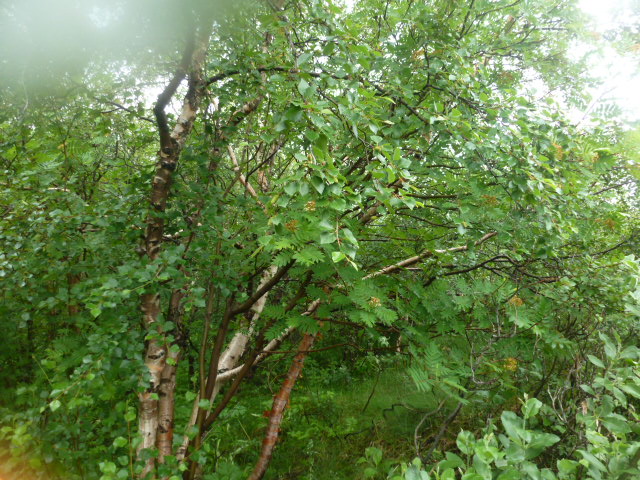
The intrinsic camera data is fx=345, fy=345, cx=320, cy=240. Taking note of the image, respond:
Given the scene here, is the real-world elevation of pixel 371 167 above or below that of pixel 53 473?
above

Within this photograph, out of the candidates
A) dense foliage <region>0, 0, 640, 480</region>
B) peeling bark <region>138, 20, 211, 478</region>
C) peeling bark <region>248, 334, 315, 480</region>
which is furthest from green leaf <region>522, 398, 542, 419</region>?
peeling bark <region>138, 20, 211, 478</region>

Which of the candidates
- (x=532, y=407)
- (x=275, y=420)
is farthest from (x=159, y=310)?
(x=532, y=407)

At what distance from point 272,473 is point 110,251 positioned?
2.71 metres

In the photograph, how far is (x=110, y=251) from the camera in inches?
93.0

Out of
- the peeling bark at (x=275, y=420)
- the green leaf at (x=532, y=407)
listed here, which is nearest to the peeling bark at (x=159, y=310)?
the peeling bark at (x=275, y=420)

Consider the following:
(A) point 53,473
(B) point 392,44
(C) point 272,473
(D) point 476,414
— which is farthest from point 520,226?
(A) point 53,473

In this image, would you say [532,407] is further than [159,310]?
No

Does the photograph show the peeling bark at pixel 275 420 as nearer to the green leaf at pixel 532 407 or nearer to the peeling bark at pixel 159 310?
the peeling bark at pixel 159 310

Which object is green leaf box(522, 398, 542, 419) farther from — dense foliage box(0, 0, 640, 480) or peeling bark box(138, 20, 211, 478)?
peeling bark box(138, 20, 211, 478)

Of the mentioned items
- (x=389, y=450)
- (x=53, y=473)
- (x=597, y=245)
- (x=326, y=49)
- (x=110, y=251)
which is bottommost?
(x=389, y=450)

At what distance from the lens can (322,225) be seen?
130 centimetres

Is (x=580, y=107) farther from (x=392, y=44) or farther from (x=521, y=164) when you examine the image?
(x=392, y=44)

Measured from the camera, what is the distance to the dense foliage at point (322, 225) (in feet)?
5.01

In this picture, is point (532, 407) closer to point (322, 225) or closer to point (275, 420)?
point (322, 225)
